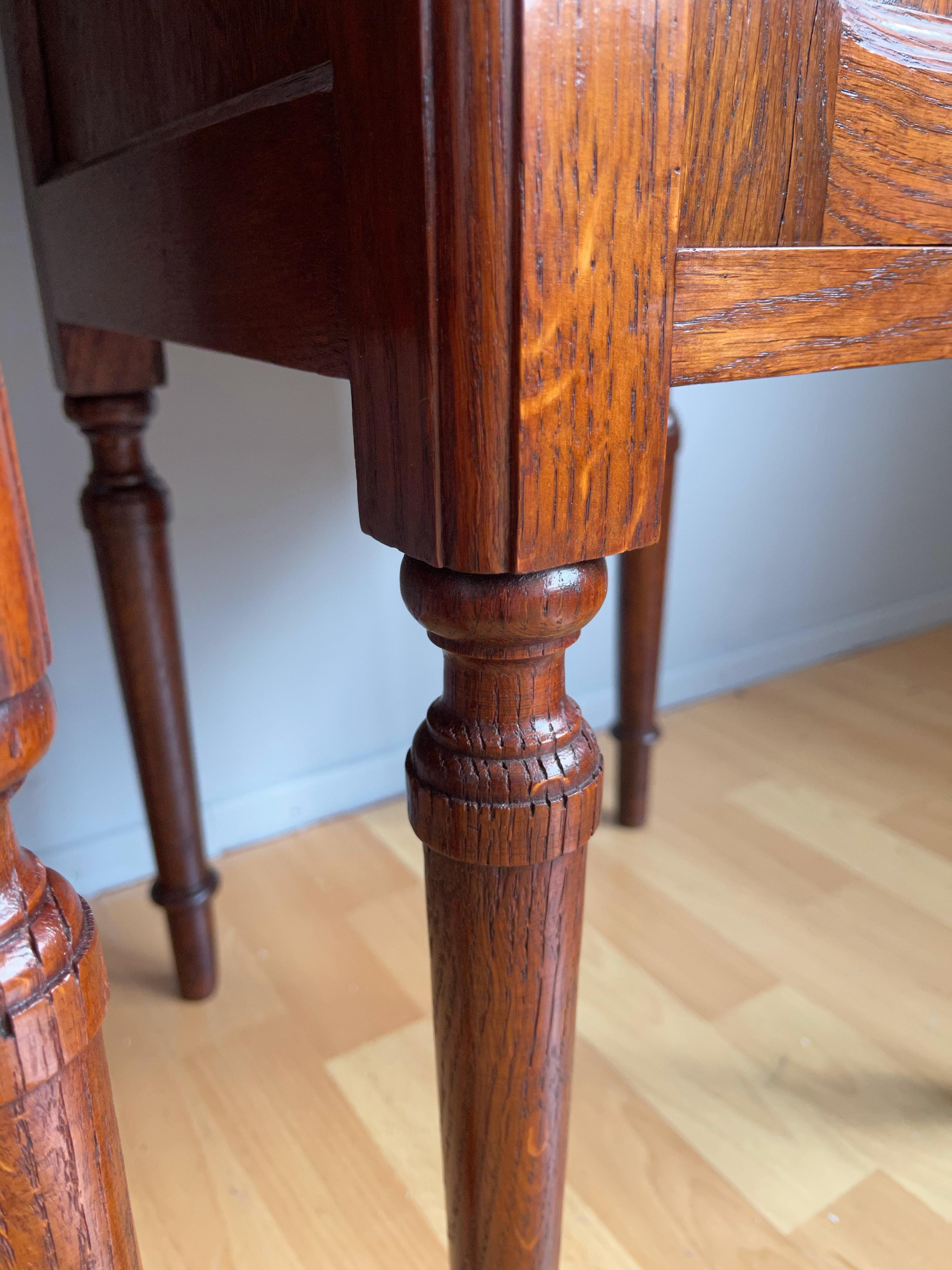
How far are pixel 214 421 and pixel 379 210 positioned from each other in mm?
603

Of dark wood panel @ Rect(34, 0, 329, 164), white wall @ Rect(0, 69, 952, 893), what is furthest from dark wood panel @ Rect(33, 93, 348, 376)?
white wall @ Rect(0, 69, 952, 893)

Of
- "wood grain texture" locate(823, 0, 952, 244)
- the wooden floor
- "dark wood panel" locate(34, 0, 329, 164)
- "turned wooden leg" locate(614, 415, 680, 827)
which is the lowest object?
the wooden floor

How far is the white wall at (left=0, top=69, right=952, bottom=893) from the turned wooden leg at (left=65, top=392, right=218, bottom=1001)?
0.56 feet

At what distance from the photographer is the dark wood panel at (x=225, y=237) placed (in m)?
0.30

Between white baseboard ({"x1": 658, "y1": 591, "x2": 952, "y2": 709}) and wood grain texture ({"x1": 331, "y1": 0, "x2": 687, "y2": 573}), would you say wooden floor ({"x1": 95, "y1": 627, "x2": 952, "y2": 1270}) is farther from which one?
wood grain texture ({"x1": 331, "y1": 0, "x2": 687, "y2": 573})

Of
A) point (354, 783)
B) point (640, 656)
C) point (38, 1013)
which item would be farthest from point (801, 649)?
point (38, 1013)

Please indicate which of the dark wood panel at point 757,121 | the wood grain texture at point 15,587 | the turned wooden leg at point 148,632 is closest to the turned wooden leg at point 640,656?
the turned wooden leg at point 148,632

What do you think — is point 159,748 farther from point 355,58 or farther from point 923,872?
point 923,872

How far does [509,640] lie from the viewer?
294mm

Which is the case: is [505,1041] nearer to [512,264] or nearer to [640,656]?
[512,264]

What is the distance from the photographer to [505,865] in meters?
0.31

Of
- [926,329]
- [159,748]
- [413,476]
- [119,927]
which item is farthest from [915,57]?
[119,927]

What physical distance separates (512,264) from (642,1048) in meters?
0.60

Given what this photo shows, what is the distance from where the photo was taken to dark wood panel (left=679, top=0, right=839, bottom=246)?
0.27 meters
